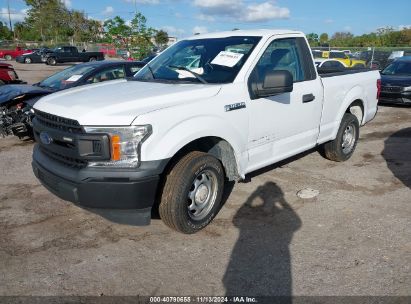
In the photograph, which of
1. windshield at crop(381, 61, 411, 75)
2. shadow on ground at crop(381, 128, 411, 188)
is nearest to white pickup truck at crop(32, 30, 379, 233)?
shadow on ground at crop(381, 128, 411, 188)

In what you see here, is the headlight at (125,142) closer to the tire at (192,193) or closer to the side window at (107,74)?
the tire at (192,193)

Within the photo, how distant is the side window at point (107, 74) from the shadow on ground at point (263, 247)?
4.36m

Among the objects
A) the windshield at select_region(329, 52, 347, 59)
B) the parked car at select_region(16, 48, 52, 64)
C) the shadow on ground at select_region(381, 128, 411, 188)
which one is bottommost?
the shadow on ground at select_region(381, 128, 411, 188)

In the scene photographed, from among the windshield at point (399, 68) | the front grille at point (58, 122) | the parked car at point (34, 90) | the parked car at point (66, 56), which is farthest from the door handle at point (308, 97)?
the parked car at point (66, 56)

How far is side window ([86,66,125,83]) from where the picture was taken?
7.59 metres

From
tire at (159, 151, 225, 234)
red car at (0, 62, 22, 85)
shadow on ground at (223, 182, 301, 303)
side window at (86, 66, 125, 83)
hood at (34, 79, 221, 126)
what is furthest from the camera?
red car at (0, 62, 22, 85)

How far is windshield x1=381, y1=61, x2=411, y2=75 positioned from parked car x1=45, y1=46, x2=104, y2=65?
27037 millimetres

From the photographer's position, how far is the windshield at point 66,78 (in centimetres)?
744

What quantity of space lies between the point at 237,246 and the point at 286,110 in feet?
5.86

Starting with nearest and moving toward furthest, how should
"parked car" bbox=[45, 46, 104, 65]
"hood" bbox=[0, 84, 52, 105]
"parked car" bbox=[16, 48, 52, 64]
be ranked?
"hood" bbox=[0, 84, 52, 105], "parked car" bbox=[45, 46, 104, 65], "parked car" bbox=[16, 48, 52, 64]

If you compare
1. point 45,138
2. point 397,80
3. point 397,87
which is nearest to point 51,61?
point 397,80

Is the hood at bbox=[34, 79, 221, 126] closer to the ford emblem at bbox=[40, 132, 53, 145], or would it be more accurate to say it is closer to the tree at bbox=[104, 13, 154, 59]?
the ford emblem at bbox=[40, 132, 53, 145]

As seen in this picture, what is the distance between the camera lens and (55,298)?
2920 millimetres

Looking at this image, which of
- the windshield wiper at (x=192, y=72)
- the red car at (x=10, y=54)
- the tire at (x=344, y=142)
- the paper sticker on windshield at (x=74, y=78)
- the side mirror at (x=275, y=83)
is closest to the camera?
the side mirror at (x=275, y=83)
